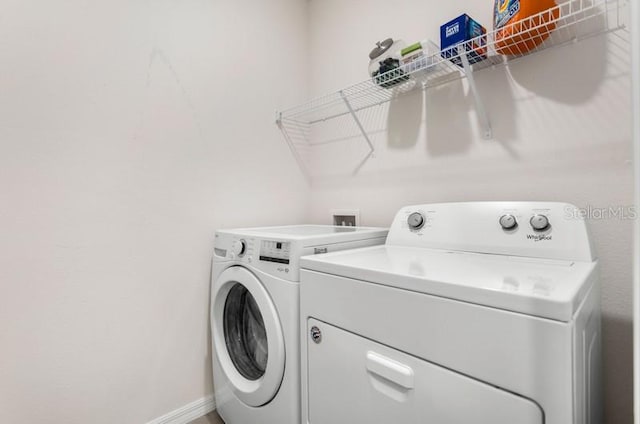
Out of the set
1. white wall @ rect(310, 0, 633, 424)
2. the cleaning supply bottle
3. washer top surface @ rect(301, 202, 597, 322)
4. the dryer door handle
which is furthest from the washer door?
the cleaning supply bottle

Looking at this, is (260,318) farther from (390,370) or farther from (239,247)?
(390,370)

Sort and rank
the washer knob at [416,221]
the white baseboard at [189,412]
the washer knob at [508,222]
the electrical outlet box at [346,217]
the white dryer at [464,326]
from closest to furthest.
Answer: the white dryer at [464,326] → the washer knob at [508,222] → the washer knob at [416,221] → the white baseboard at [189,412] → the electrical outlet box at [346,217]

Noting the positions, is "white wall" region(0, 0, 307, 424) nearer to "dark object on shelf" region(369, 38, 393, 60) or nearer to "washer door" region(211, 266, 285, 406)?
"washer door" region(211, 266, 285, 406)

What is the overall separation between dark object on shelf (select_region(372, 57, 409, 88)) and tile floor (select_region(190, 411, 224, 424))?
1703mm

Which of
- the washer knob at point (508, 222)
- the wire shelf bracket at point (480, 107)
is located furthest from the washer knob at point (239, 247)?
the wire shelf bracket at point (480, 107)

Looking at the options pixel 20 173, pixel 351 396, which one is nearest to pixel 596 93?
pixel 351 396

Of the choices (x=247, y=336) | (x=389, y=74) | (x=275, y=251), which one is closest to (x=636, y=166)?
(x=275, y=251)

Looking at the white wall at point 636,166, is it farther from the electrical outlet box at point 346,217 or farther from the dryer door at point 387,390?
the electrical outlet box at point 346,217

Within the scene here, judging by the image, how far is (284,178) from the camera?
1.91m

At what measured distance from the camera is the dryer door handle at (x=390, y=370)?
743 millimetres

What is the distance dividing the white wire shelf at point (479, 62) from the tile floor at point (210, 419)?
146 cm

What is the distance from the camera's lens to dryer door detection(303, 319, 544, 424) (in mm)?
631

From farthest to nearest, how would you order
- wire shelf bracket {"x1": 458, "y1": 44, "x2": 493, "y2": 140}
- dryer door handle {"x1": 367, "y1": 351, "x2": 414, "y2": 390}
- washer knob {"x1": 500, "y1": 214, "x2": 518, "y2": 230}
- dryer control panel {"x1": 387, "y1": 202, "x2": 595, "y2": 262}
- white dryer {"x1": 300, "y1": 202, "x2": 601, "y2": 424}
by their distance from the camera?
wire shelf bracket {"x1": 458, "y1": 44, "x2": 493, "y2": 140} < washer knob {"x1": 500, "y1": 214, "x2": 518, "y2": 230} < dryer control panel {"x1": 387, "y1": 202, "x2": 595, "y2": 262} < dryer door handle {"x1": 367, "y1": 351, "x2": 414, "y2": 390} < white dryer {"x1": 300, "y1": 202, "x2": 601, "y2": 424}

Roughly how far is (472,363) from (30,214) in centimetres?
141
